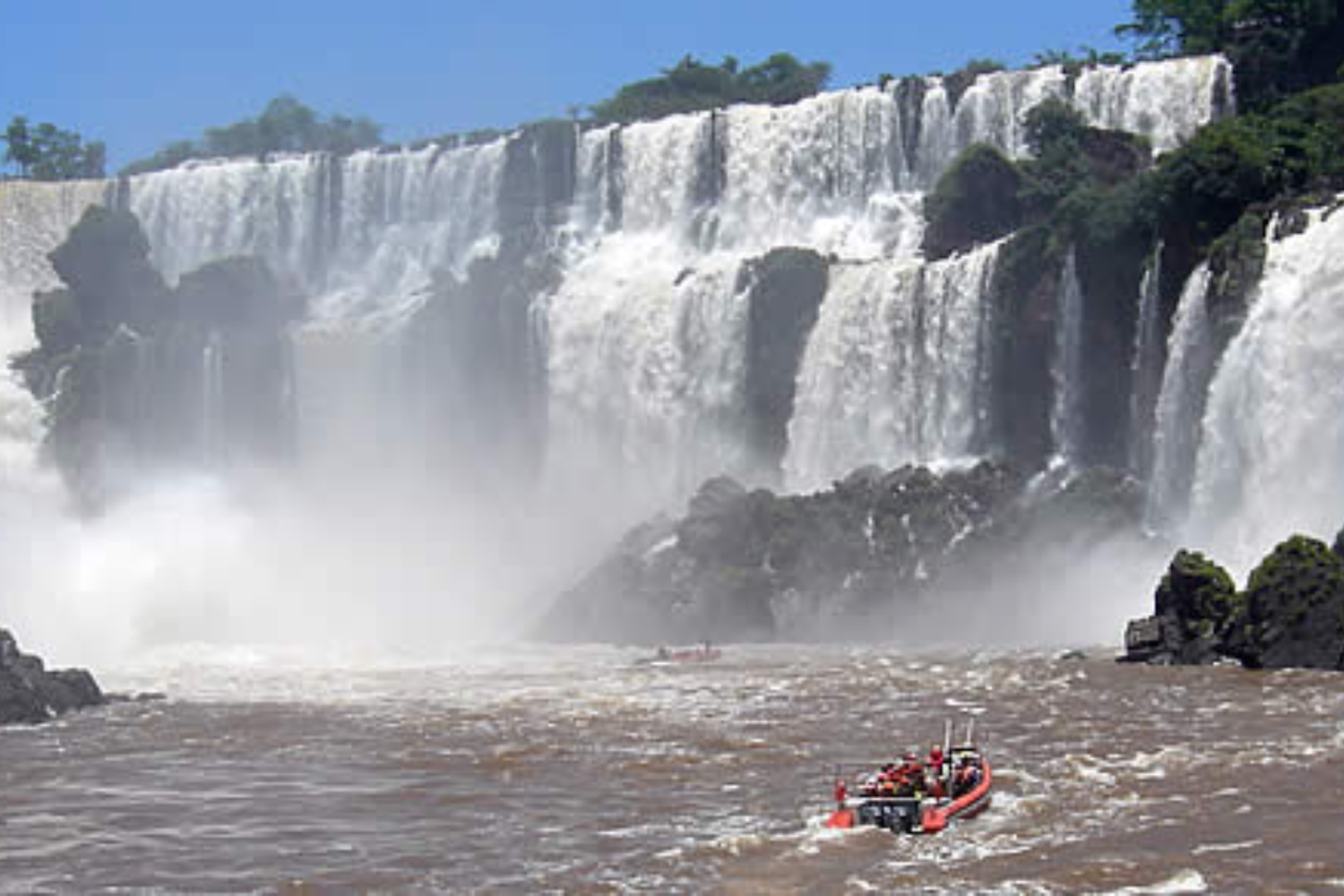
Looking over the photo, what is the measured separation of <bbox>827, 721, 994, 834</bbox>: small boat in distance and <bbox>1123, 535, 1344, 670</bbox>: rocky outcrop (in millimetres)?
9201

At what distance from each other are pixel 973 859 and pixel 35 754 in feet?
42.9

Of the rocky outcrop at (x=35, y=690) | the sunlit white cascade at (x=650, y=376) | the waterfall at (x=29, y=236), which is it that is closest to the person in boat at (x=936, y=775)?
the rocky outcrop at (x=35, y=690)

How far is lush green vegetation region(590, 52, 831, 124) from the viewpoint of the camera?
71375 millimetres

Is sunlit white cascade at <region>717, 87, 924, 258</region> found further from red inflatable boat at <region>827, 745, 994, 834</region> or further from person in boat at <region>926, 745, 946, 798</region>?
red inflatable boat at <region>827, 745, 994, 834</region>

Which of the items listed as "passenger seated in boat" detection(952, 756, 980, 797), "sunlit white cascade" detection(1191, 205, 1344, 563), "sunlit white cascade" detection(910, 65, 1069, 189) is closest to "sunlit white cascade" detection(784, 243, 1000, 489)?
"sunlit white cascade" detection(910, 65, 1069, 189)

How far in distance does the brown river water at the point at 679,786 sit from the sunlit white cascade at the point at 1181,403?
20.8 ft

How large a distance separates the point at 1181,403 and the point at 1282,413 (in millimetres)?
3271

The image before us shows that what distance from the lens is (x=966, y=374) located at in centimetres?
4072

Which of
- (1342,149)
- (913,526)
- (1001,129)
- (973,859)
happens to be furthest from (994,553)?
(973,859)

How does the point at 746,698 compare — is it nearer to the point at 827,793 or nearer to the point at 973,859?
the point at 827,793

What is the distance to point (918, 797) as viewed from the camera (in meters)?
17.3

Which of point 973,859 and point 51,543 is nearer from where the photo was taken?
point 973,859

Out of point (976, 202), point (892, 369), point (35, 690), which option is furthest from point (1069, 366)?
point (35, 690)

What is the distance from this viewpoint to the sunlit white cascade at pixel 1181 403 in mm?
34062
